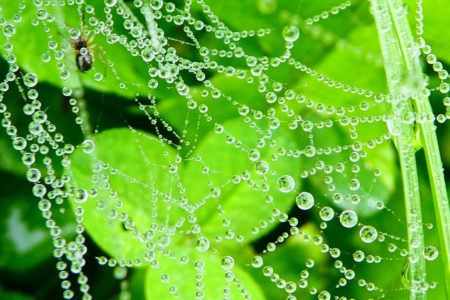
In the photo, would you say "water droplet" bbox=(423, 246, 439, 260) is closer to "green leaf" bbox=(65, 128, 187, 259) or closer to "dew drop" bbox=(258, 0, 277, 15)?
"green leaf" bbox=(65, 128, 187, 259)

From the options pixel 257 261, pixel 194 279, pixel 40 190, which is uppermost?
pixel 257 261

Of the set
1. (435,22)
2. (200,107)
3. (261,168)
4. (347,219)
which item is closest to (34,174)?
(200,107)

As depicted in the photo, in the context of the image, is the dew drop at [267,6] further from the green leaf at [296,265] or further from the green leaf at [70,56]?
the green leaf at [296,265]

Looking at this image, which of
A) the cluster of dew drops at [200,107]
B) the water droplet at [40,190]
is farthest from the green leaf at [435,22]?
the water droplet at [40,190]

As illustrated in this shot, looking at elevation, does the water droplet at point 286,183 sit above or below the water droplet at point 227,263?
above

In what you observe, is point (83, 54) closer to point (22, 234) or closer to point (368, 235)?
point (22, 234)

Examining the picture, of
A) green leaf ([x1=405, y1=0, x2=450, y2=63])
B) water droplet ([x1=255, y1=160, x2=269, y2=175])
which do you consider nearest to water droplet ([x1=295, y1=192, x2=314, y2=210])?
water droplet ([x1=255, y1=160, x2=269, y2=175])

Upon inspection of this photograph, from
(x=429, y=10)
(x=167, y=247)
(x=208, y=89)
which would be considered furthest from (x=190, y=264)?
(x=429, y=10)
